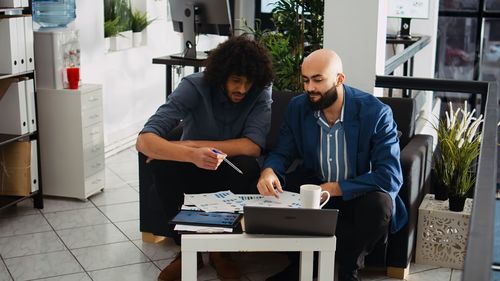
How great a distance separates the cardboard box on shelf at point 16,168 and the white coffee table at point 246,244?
2251mm

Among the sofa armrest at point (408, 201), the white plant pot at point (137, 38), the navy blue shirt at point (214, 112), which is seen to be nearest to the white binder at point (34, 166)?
the navy blue shirt at point (214, 112)

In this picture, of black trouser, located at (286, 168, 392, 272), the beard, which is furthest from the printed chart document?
the beard

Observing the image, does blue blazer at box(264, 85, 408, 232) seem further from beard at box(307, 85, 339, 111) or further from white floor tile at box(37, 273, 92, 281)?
white floor tile at box(37, 273, 92, 281)

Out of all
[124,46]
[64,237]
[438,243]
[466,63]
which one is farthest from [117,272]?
[466,63]

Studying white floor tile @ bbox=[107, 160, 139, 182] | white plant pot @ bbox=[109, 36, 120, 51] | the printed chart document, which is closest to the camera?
the printed chart document

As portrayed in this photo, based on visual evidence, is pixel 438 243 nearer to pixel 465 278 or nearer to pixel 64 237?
pixel 64 237

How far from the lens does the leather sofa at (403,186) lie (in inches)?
132

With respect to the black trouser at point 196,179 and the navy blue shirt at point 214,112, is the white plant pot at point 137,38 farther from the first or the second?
the black trouser at point 196,179

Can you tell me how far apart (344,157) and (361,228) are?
1.14ft

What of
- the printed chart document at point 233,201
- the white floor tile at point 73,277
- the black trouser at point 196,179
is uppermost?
the printed chart document at point 233,201

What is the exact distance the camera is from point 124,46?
632cm

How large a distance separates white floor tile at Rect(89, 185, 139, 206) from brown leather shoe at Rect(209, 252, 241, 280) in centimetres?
140

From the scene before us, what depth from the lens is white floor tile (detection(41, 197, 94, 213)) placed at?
4480mm

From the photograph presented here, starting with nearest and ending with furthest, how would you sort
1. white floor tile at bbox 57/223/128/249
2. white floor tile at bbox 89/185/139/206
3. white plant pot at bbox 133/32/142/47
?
white floor tile at bbox 57/223/128/249 → white floor tile at bbox 89/185/139/206 → white plant pot at bbox 133/32/142/47
